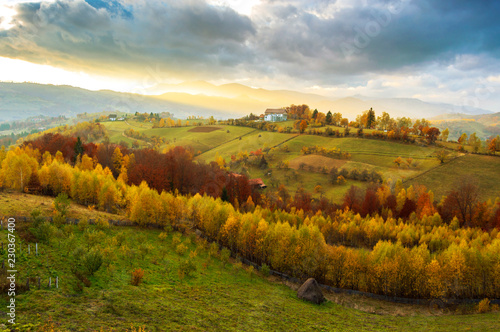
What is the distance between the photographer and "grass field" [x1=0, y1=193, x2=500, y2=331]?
22.8m

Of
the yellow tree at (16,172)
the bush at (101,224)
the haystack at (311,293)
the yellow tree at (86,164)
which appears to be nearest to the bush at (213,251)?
the haystack at (311,293)

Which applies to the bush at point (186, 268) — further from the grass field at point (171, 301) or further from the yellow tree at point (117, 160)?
the yellow tree at point (117, 160)

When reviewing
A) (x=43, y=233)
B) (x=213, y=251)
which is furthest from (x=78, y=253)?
(x=213, y=251)

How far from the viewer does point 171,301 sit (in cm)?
3048

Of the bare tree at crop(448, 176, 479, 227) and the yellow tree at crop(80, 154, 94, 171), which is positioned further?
the bare tree at crop(448, 176, 479, 227)

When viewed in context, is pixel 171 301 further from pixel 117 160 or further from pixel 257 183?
pixel 257 183

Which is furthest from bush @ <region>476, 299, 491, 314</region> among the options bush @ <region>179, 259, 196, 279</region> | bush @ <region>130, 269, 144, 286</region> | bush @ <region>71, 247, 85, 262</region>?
bush @ <region>71, 247, 85, 262</region>

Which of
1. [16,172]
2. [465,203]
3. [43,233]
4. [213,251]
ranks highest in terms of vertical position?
[16,172]

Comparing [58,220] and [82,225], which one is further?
[82,225]

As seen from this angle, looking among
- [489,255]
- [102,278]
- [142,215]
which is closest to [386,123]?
[489,255]

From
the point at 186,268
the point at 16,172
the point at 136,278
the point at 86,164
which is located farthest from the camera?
the point at 86,164

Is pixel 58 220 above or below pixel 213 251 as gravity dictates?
above

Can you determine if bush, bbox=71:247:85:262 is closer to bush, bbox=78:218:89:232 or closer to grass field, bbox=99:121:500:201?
bush, bbox=78:218:89:232

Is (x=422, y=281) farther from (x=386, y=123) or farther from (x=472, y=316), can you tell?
(x=386, y=123)
